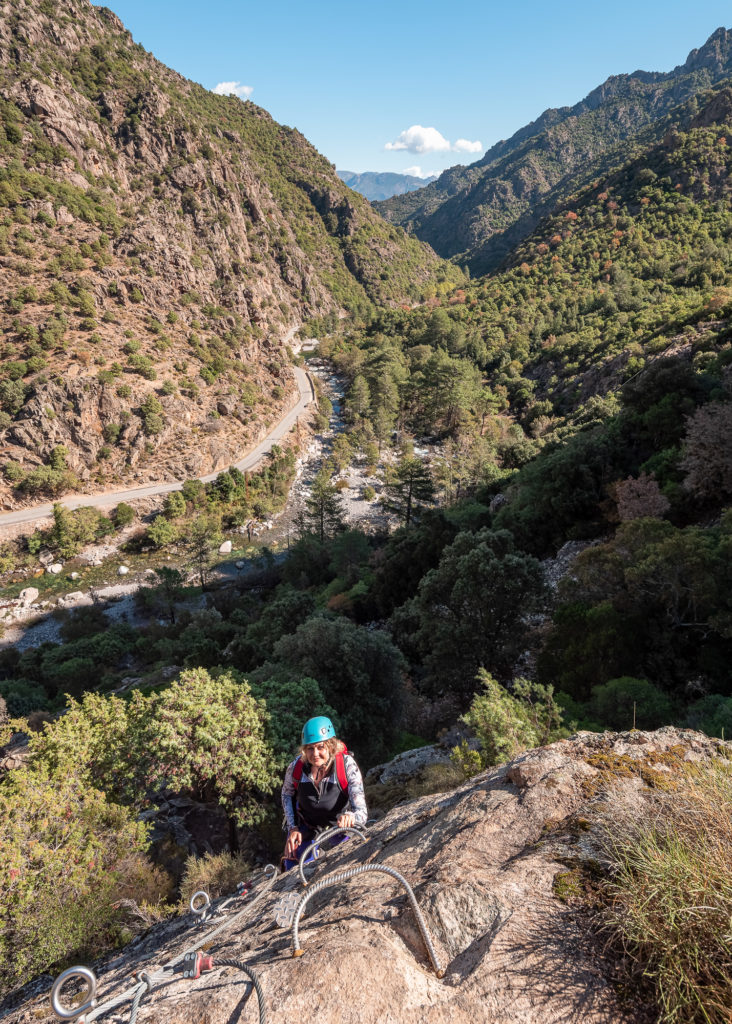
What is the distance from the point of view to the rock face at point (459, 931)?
229 cm

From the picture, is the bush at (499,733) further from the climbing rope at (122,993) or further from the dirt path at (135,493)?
the dirt path at (135,493)

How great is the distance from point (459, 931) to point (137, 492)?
185ft

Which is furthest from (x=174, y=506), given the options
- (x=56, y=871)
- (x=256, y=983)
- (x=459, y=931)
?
(x=459, y=931)

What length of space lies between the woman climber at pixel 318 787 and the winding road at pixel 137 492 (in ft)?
167

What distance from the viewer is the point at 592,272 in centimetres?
8462

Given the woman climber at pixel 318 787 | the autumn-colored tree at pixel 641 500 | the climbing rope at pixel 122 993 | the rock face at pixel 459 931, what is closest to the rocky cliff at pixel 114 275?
the autumn-colored tree at pixel 641 500

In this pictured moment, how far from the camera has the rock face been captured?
7.50ft

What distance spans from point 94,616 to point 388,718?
3316 cm

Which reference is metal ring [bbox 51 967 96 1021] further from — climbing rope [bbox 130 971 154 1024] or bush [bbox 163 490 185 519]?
bush [bbox 163 490 185 519]

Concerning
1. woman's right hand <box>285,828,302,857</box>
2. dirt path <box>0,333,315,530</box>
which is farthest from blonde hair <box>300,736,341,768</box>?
dirt path <box>0,333,315,530</box>

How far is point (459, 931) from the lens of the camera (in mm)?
2688

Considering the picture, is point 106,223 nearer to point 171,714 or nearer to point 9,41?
point 9,41

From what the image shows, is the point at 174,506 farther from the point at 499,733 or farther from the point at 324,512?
the point at 499,733

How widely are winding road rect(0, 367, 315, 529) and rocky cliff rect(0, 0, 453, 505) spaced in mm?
1654
